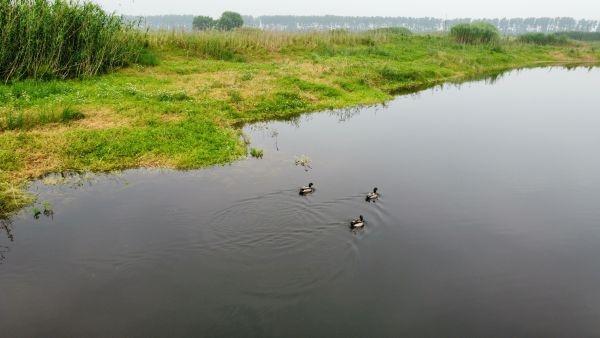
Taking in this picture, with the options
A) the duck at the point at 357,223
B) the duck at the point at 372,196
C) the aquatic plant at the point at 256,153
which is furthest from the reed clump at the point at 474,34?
the duck at the point at 357,223

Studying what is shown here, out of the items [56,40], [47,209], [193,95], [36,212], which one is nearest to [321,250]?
[47,209]

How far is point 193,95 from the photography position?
23.0 m

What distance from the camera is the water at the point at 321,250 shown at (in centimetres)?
812

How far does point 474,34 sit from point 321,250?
179ft

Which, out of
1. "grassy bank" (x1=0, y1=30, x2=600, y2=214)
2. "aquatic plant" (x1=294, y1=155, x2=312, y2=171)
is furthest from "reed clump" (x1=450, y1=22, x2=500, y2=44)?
"aquatic plant" (x1=294, y1=155, x2=312, y2=171)

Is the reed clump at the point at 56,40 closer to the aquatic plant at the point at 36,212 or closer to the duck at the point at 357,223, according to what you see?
the aquatic plant at the point at 36,212

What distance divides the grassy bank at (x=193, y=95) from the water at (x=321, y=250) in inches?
68.6

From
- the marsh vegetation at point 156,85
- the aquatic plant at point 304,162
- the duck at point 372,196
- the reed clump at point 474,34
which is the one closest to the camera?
the duck at point 372,196

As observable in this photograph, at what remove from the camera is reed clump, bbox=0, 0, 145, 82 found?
22109 millimetres

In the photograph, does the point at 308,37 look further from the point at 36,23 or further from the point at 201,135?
the point at 201,135

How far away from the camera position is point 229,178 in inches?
565

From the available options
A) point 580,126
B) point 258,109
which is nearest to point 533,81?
point 580,126

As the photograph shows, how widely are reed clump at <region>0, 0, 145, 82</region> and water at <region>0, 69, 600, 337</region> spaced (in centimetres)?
1289

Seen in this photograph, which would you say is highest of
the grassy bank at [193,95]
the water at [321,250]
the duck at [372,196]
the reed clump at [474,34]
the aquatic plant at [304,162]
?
the reed clump at [474,34]
